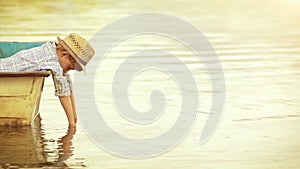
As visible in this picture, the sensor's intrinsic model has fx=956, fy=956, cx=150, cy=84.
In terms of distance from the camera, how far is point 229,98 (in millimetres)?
8961

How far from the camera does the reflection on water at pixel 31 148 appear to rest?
21.7 feet

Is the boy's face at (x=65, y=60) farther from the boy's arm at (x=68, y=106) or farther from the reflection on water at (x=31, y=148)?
the reflection on water at (x=31, y=148)

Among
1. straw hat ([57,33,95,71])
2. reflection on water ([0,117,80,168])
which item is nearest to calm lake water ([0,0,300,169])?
reflection on water ([0,117,80,168])

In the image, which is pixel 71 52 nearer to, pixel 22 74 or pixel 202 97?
pixel 22 74

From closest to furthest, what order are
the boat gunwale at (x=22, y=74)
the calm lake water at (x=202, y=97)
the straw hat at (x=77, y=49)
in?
the calm lake water at (x=202, y=97), the boat gunwale at (x=22, y=74), the straw hat at (x=77, y=49)

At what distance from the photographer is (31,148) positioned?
278 inches

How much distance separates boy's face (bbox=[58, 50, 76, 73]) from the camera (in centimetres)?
767

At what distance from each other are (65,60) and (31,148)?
36.5 inches

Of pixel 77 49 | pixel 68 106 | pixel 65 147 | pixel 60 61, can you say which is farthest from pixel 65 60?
pixel 65 147

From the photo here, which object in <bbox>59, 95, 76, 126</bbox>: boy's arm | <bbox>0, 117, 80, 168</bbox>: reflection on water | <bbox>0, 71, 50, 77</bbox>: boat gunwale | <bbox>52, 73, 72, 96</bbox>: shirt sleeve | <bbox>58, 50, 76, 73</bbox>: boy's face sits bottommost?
<bbox>0, 117, 80, 168</bbox>: reflection on water

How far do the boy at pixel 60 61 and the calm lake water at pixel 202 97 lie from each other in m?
0.31

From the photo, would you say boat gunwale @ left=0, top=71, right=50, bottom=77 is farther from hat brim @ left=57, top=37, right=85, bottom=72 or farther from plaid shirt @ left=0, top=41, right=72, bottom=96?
hat brim @ left=57, top=37, right=85, bottom=72

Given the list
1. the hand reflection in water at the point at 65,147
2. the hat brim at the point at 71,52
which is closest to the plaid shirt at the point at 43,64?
the hat brim at the point at 71,52

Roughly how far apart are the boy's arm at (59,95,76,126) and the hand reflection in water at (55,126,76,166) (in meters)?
0.07
